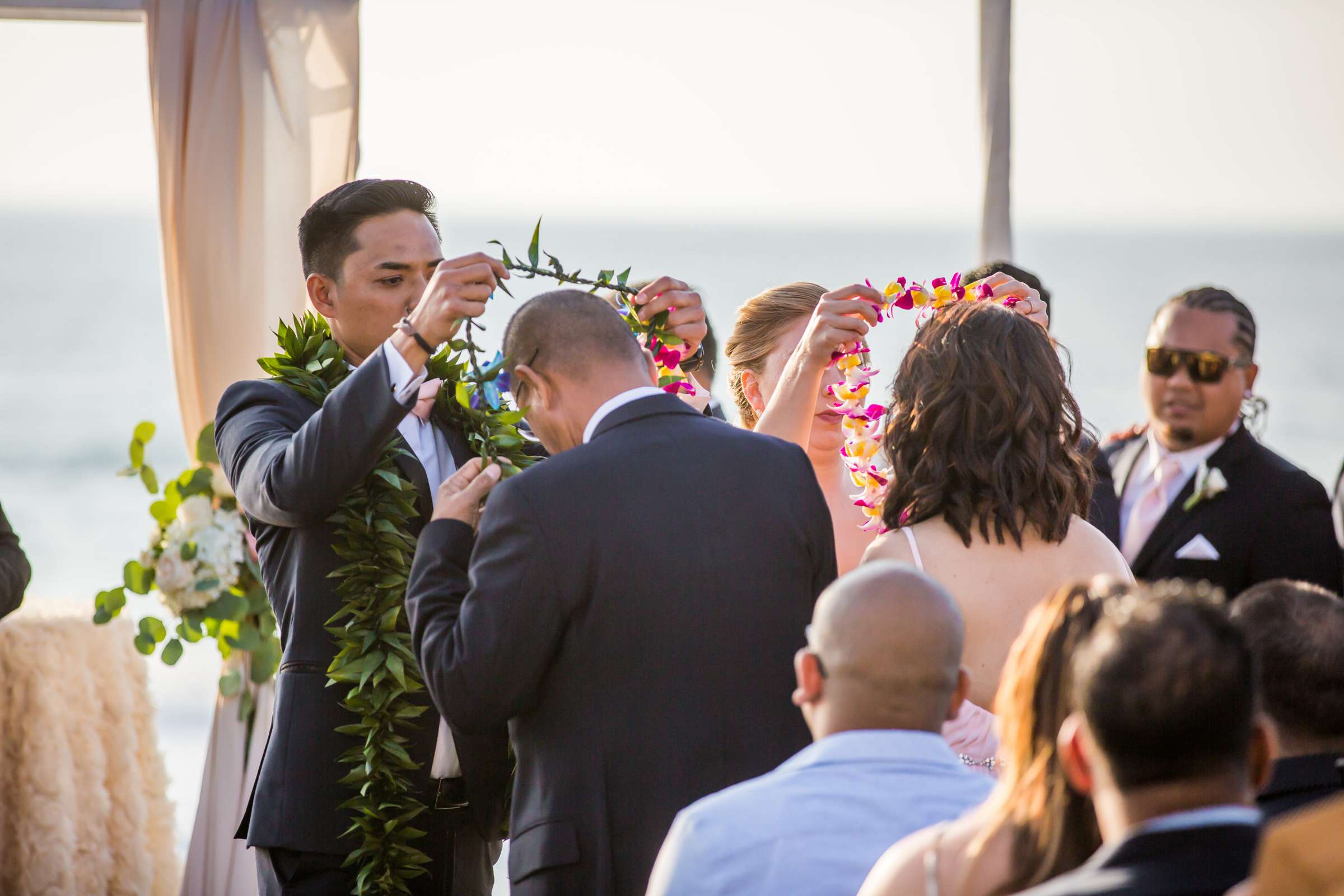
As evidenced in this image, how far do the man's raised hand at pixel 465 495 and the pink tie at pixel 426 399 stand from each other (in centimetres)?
17

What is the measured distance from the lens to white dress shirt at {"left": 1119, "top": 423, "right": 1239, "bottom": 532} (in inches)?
169

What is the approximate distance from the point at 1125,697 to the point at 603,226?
78.4 meters

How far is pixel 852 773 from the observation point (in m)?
1.77

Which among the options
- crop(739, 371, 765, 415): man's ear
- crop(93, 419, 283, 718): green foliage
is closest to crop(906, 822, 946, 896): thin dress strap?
crop(739, 371, 765, 415): man's ear

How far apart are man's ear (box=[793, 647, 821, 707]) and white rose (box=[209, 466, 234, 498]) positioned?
9.75ft

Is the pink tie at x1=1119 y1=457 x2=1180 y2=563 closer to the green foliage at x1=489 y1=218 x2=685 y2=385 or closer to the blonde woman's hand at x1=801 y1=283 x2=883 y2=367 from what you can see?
the blonde woman's hand at x1=801 y1=283 x2=883 y2=367

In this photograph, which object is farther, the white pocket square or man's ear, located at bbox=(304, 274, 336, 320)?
the white pocket square

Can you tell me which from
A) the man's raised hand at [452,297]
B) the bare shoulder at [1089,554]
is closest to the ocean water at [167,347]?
the man's raised hand at [452,297]

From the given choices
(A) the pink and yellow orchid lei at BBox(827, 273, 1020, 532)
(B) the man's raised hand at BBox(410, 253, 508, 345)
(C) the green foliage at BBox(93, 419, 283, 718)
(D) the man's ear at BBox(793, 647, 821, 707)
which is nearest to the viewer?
(D) the man's ear at BBox(793, 647, 821, 707)

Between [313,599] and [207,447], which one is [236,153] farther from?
[313,599]

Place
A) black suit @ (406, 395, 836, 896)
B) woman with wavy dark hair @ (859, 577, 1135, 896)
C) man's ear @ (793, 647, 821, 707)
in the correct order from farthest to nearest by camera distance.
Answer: black suit @ (406, 395, 836, 896) < man's ear @ (793, 647, 821, 707) < woman with wavy dark hair @ (859, 577, 1135, 896)

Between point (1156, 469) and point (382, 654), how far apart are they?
9.00 feet

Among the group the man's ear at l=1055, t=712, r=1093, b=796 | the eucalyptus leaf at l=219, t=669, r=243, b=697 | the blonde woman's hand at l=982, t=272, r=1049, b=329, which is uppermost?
the blonde woman's hand at l=982, t=272, r=1049, b=329

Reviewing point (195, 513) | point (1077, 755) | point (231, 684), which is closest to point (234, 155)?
point (195, 513)
